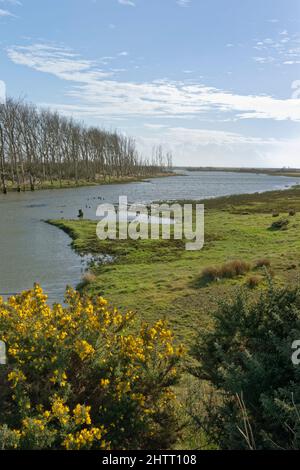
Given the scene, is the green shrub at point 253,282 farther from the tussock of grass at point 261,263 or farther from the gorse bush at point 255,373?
the gorse bush at point 255,373

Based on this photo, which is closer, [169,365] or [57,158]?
[169,365]

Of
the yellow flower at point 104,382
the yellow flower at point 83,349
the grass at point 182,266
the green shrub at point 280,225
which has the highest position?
the yellow flower at point 83,349

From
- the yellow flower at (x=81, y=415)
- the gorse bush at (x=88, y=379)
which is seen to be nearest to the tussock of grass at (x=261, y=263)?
the gorse bush at (x=88, y=379)

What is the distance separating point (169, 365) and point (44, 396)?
1.62 m

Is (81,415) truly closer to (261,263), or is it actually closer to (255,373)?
(255,373)

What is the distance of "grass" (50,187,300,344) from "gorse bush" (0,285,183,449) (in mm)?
1792

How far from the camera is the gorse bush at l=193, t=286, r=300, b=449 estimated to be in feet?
12.8

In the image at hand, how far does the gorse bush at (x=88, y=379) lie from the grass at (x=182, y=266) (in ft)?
5.88

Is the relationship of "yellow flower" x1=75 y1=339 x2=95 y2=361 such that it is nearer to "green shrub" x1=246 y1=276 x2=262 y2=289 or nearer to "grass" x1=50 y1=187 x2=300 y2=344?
"grass" x1=50 y1=187 x2=300 y2=344

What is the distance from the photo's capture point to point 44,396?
4.71m

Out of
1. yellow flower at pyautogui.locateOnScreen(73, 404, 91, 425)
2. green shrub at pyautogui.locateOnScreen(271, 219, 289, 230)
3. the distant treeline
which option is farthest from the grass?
the distant treeline

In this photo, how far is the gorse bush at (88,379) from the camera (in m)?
4.54

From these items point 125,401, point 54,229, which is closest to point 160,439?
point 125,401
